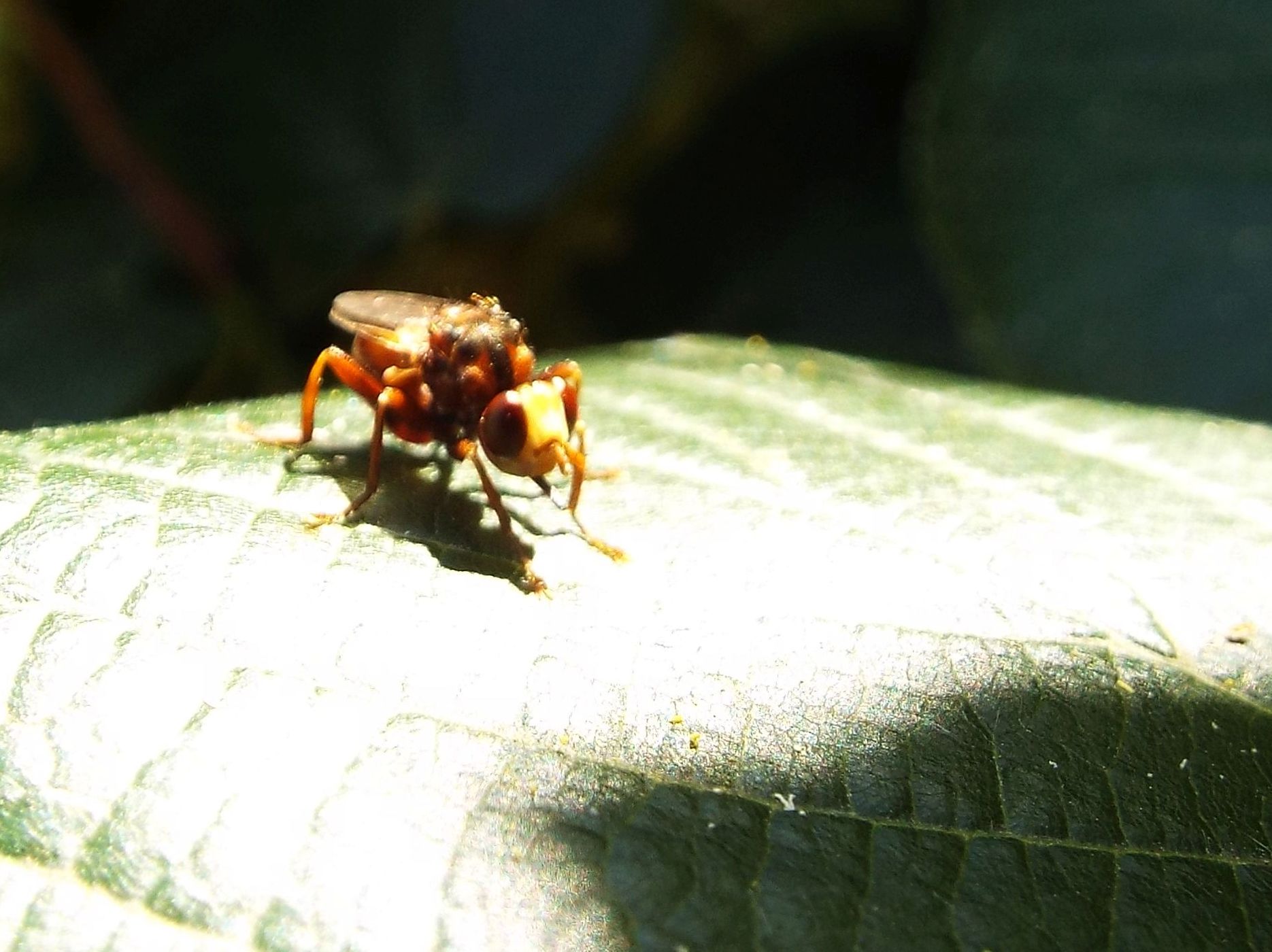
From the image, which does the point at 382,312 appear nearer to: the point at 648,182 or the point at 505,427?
the point at 505,427

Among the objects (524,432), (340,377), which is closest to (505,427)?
(524,432)

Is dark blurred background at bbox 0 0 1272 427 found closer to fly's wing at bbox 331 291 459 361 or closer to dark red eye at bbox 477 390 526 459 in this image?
fly's wing at bbox 331 291 459 361

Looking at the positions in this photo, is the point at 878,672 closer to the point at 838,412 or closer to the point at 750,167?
the point at 838,412

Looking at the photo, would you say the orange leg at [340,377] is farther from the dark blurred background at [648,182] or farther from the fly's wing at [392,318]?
the dark blurred background at [648,182]

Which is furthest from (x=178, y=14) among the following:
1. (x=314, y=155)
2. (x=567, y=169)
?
(x=567, y=169)

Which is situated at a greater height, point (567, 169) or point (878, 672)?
point (567, 169)
